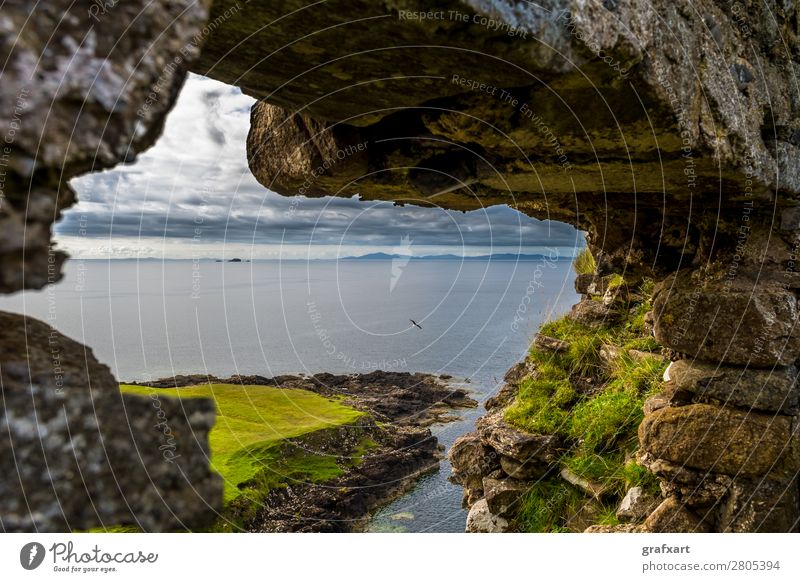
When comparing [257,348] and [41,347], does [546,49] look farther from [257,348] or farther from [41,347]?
[257,348]

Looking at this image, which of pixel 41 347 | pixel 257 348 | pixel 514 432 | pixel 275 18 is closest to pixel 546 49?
pixel 275 18

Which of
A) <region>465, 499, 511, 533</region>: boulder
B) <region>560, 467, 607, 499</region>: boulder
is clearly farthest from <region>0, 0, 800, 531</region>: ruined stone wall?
<region>465, 499, 511, 533</region>: boulder

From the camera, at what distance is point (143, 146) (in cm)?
192

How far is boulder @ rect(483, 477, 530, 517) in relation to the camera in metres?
8.73

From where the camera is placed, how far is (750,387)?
546 cm

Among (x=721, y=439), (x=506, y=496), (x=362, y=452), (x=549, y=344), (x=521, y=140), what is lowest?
(x=362, y=452)

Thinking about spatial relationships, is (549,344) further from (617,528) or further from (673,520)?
(673,520)

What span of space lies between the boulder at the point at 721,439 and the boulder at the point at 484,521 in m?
3.50

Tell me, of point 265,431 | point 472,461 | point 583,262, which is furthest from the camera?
point 265,431

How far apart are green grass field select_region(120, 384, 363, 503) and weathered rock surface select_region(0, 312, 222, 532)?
1058cm

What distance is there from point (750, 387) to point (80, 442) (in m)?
5.90

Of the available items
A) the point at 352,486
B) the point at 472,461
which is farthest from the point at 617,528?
the point at 352,486

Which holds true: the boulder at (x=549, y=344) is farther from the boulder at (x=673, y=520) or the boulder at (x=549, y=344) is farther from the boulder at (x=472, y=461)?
the boulder at (x=673, y=520)

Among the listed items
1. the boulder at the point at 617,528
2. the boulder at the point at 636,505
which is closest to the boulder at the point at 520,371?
the boulder at the point at 636,505
